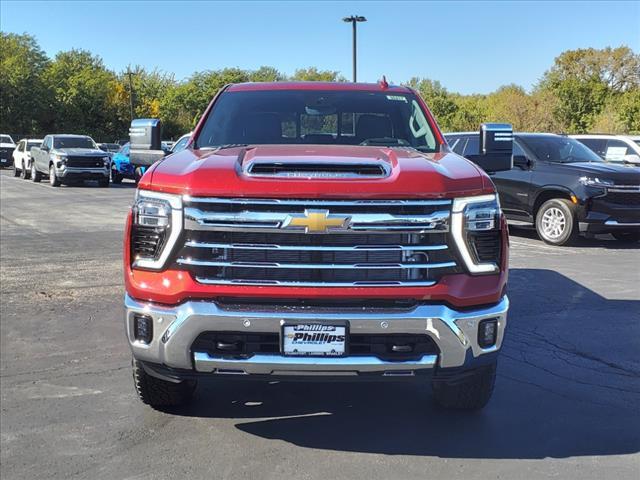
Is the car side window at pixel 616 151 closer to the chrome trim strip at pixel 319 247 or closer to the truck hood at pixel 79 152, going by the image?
the chrome trim strip at pixel 319 247

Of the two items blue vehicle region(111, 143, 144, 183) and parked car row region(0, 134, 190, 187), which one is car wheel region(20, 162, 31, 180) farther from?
blue vehicle region(111, 143, 144, 183)

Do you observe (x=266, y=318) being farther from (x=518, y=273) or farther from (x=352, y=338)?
(x=518, y=273)

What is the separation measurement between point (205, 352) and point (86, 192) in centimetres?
2008

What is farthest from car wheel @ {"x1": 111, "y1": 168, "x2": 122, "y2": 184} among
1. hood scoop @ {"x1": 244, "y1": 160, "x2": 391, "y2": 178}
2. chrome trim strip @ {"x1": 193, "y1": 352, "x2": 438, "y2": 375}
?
chrome trim strip @ {"x1": 193, "y1": 352, "x2": 438, "y2": 375}

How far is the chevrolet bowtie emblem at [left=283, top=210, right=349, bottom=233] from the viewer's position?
3250 mm

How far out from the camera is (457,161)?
3932 mm

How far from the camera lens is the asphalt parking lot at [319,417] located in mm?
3473

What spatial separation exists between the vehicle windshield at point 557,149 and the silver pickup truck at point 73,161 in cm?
1683

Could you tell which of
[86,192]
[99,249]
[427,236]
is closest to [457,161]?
[427,236]

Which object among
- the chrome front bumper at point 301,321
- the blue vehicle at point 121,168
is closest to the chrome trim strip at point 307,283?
the chrome front bumper at point 301,321

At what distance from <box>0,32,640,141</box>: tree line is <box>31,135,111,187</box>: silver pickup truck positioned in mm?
25161

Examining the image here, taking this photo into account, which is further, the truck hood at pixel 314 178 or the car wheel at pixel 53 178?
the car wheel at pixel 53 178

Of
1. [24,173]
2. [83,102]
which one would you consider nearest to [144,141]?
[24,173]

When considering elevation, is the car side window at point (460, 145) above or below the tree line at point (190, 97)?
below
